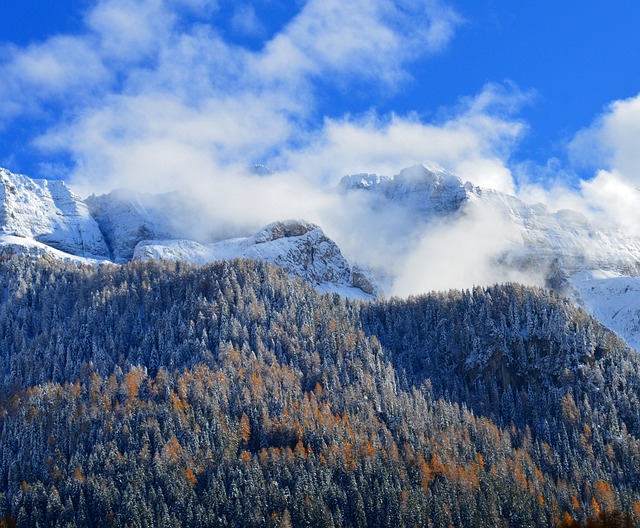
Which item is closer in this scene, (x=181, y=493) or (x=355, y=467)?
(x=181, y=493)

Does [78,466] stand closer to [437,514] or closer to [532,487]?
[437,514]

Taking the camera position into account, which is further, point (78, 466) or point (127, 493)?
point (78, 466)

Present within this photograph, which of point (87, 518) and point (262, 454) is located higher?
point (262, 454)

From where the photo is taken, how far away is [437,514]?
17888 cm

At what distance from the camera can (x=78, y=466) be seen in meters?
195

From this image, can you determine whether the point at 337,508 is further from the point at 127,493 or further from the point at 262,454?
the point at 127,493

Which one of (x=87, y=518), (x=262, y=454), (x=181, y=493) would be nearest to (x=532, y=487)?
(x=262, y=454)

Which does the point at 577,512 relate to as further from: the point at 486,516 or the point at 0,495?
the point at 0,495

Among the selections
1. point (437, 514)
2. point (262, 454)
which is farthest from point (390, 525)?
point (262, 454)

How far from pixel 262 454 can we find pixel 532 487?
201 feet

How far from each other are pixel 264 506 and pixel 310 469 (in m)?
16.7

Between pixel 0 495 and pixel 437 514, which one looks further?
pixel 0 495

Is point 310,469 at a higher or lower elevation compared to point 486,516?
higher

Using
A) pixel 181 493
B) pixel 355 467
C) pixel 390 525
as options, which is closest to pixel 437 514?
pixel 390 525
